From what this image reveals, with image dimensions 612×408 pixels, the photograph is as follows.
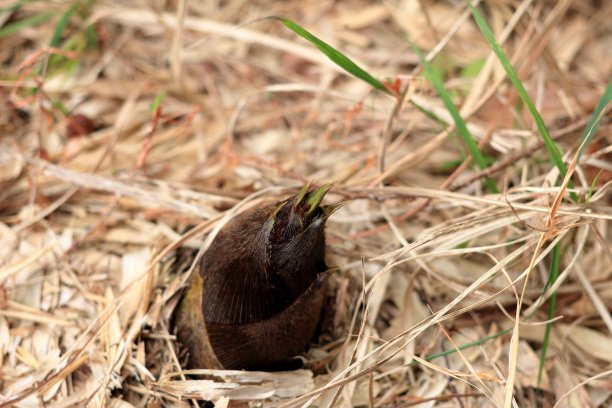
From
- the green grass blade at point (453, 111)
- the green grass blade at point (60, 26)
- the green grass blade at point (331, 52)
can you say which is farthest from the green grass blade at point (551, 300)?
the green grass blade at point (60, 26)

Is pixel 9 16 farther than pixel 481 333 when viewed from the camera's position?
Yes

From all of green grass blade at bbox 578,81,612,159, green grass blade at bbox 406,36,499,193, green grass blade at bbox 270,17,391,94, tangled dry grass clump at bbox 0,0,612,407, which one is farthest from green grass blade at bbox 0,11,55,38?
green grass blade at bbox 578,81,612,159

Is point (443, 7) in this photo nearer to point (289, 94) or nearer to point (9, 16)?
point (289, 94)

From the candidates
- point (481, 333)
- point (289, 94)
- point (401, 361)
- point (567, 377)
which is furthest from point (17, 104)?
Answer: point (567, 377)

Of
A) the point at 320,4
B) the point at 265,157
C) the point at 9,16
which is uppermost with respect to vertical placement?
the point at 320,4

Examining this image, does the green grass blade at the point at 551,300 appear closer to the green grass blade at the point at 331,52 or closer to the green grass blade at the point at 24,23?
the green grass blade at the point at 331,52

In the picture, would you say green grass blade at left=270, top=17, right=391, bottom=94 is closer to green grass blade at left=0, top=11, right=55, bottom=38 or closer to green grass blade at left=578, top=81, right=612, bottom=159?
green grass blade at left=578, top=81, right=612, bottom=159

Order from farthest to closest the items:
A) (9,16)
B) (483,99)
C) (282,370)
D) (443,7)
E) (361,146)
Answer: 1. (443,7)
2. (9,16)
3. (361,146)
4. (483,99)
5. (282,370)
